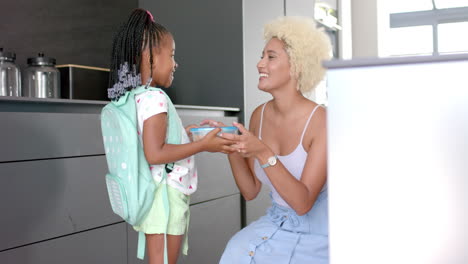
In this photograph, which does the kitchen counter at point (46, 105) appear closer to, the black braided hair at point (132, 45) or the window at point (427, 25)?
the black braided hair at point (132, 45)

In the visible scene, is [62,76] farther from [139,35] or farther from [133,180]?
[133,180]

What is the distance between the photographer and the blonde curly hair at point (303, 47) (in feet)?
5.64

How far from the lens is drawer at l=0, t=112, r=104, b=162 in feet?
6.16

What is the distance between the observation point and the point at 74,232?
212 cm

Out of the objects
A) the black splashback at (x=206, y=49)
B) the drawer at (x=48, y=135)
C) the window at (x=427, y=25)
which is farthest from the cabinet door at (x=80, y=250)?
the window at (x=427, y=25)

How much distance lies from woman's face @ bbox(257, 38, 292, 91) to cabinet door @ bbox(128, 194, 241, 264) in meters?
1.31

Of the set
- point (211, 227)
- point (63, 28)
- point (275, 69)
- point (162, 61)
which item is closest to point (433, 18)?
point (211, 227)

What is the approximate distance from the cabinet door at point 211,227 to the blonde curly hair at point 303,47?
1.33m

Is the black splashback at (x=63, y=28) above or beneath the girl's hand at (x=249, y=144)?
above

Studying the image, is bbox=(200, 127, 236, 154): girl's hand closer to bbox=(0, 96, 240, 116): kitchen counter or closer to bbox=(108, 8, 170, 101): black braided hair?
bbox=(108, 8, 170, 101): black braided hair

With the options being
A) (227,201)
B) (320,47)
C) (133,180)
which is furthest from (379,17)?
(133,180)

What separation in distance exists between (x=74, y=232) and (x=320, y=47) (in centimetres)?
114

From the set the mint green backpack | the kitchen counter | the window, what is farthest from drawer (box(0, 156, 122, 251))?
the window

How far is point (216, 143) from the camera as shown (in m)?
1.49
